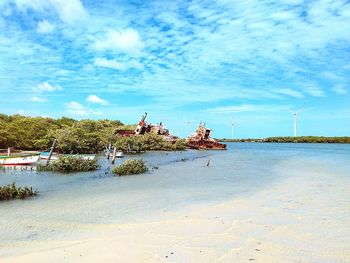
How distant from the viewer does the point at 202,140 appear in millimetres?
86500

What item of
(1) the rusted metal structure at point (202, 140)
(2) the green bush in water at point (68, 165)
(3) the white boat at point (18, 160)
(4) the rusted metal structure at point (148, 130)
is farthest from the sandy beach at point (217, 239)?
(1) the rusted metal structure at point (202, 140)

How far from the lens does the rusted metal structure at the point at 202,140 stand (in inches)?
3354

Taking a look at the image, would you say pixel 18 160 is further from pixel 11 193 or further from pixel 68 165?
pixel 11 193

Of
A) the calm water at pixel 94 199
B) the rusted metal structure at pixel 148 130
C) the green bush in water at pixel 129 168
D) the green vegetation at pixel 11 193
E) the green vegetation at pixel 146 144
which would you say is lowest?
the calm water at pixel 94 199

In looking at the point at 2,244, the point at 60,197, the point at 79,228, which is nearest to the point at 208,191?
the point at 60,197

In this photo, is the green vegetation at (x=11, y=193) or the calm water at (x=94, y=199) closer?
the calm water at (x=94, y=199)

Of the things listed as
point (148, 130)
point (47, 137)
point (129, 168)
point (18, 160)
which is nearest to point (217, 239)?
point (129, 168)

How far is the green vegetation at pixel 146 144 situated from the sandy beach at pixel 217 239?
154ft

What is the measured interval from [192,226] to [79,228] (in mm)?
3564

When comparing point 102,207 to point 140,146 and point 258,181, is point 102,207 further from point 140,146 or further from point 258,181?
point 140,146

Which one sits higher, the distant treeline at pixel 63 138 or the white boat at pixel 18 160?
the distant treeline at pixel 63 138

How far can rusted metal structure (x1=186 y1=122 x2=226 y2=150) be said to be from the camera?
8519cm

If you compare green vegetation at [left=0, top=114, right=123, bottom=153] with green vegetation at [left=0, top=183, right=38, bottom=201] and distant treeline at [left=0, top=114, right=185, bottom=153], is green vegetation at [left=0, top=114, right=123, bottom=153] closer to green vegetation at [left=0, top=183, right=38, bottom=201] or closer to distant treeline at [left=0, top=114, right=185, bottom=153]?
distant treeline at [left=0, top=114, right=185, bottom=153]

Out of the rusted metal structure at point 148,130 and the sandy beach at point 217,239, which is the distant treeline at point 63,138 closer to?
the rusted metal structure at point 148,130
